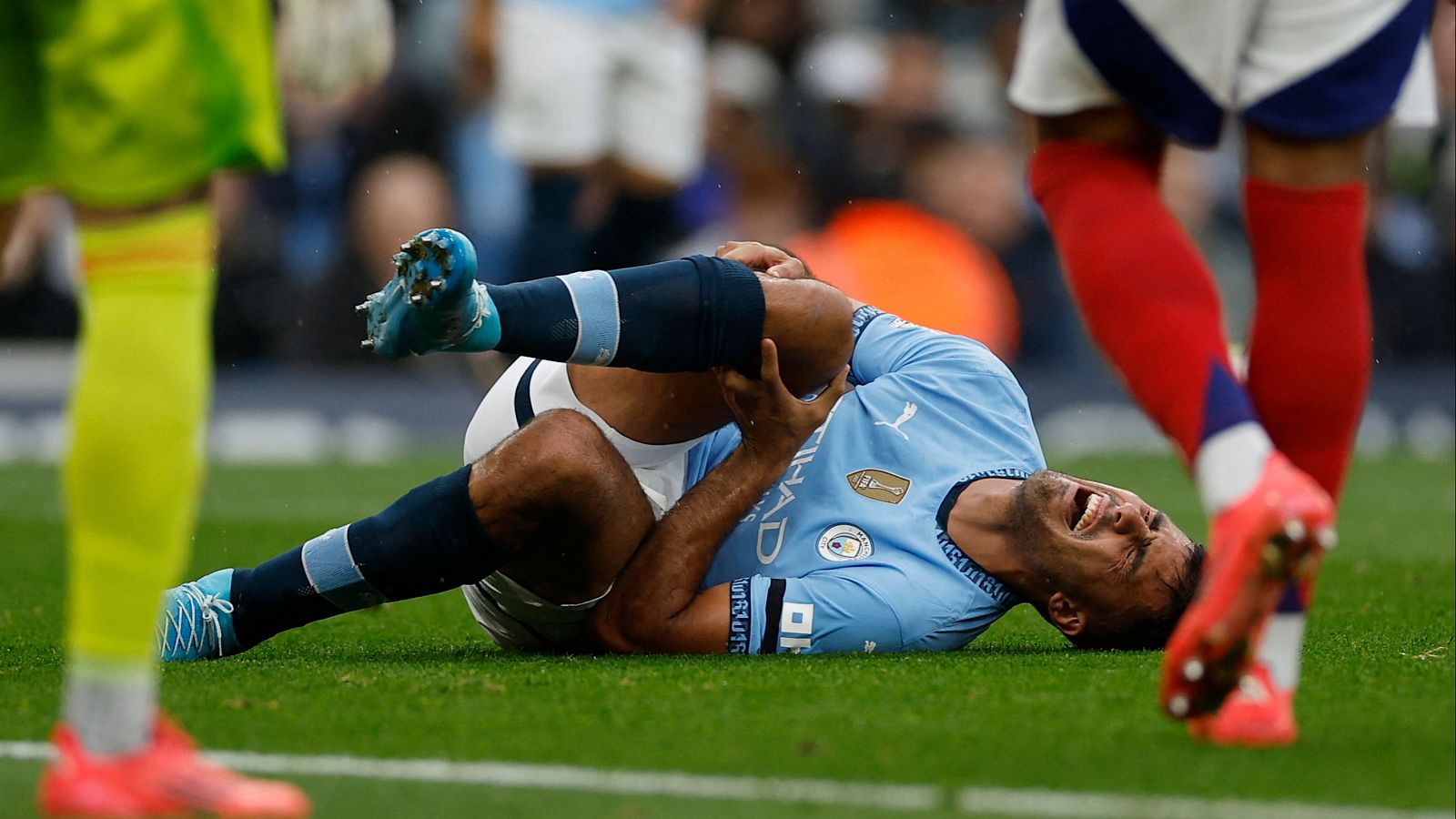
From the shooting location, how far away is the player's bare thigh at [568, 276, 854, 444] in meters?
3.58

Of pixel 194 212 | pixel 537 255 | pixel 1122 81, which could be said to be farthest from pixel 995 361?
pixel 537 255

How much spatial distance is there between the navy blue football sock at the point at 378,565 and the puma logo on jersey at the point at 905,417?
0.82 m

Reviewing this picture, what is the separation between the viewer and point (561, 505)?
11.5ft

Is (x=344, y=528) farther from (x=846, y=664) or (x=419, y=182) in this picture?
(x=419, y=182)

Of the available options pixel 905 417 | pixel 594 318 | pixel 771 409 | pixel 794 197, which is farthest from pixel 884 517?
pixel 794 197

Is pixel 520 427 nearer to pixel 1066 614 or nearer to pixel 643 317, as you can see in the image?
pixel 643 317

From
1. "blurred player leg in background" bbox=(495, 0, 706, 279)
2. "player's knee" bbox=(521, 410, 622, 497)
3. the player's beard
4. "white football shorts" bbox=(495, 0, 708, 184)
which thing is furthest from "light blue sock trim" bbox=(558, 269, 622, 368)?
"white football shorts" bbox=(495, 0, 708, 184)

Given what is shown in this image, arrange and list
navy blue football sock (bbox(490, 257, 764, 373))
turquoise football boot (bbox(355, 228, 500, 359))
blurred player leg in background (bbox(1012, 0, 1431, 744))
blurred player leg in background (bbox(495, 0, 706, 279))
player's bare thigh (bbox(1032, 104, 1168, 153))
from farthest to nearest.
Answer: blurred player leg in background (bbox(495, 0, 706, 279)) → navy blue football sock (bbox(490, 257, 764, 373)) → turquoise football boot (bbox(355, 228, 500, 359)) → player's bare thigh (bbox(1032, 104, 1168, 153)) → blurred player leg in background (bbox(1012, 0, 1431, 744))

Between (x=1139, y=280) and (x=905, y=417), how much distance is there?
1.33 meters

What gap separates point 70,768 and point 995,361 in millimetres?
2354

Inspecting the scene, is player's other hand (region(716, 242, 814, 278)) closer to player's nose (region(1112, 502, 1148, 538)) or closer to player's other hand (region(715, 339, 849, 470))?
player's other hand (region(715, 339, 849, 470))

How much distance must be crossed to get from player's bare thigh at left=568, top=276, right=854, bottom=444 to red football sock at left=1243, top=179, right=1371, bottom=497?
995mm

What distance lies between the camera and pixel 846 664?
11.6 feet

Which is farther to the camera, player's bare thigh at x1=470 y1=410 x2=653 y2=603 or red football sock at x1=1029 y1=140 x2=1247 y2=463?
player's bare thigh at x1=470 y1=410 x2=653 y2=603
